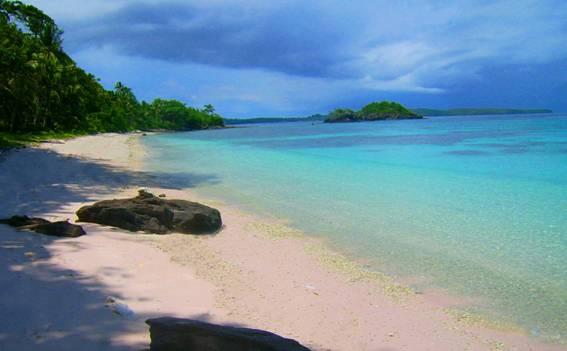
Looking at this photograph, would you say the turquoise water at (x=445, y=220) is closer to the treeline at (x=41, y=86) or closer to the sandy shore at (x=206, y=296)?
the sandy shore at (x=206, y=296)

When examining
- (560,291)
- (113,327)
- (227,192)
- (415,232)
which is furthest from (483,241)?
(227,192)

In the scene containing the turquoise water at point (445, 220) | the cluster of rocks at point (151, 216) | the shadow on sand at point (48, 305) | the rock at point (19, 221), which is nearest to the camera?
the shadow on sand at point (48, 305)

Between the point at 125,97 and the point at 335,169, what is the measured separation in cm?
7715

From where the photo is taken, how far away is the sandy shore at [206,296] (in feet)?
11.6

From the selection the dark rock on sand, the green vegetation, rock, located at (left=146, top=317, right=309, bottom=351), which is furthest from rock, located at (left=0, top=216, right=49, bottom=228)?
the green vegetation

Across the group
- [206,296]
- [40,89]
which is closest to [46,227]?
[206,296]

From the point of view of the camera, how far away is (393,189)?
49.5 feet

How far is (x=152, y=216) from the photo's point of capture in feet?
24.5

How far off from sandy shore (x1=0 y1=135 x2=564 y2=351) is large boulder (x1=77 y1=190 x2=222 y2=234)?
319 millimetres

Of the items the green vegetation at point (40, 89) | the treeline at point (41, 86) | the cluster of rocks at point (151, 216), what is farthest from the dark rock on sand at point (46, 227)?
the treeline at point (41, 86)

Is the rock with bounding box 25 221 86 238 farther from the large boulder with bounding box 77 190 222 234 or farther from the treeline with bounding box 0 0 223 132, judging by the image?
the treeline with bounding box 0 0 223 132

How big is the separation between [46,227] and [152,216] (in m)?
1.79

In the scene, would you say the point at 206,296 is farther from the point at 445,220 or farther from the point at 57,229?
the point at 445,220

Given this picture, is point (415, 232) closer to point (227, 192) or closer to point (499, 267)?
point (499, 267)
